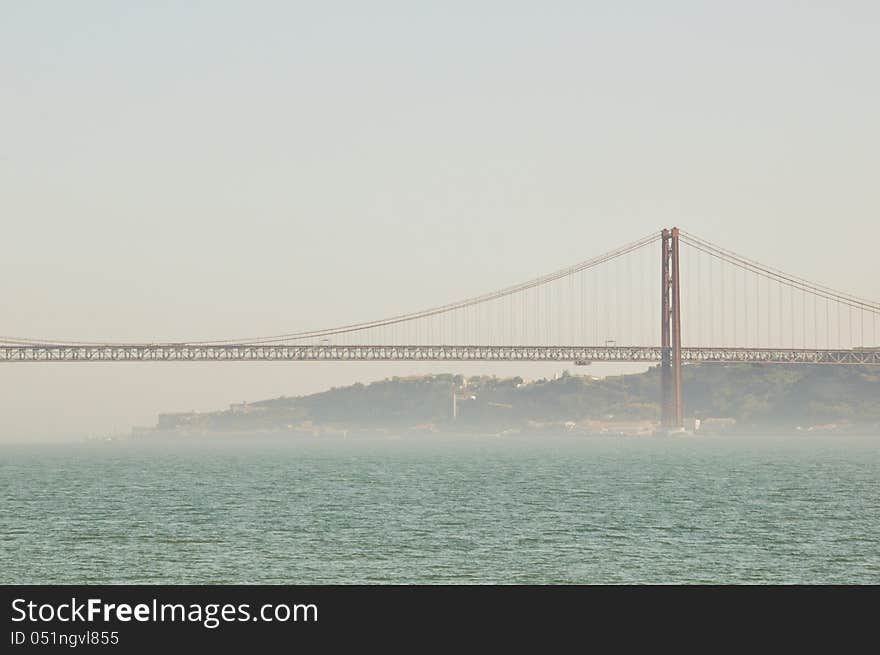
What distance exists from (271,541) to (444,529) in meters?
4.93

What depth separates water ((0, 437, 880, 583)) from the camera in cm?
2662

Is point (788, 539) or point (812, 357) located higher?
point (812, 357)

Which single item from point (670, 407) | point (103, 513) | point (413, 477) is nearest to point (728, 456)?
point (670, 407)

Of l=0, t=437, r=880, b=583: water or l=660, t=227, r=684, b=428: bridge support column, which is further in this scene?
l=660, t=227, r=684, b=428: bridge support column

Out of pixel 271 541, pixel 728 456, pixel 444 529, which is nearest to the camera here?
pixel 271 541

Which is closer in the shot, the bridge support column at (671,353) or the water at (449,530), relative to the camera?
the water at (449,530)

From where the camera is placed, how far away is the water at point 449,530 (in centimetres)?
2662

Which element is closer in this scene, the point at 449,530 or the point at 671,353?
the point at 449,530

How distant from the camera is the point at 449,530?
34844 mm
